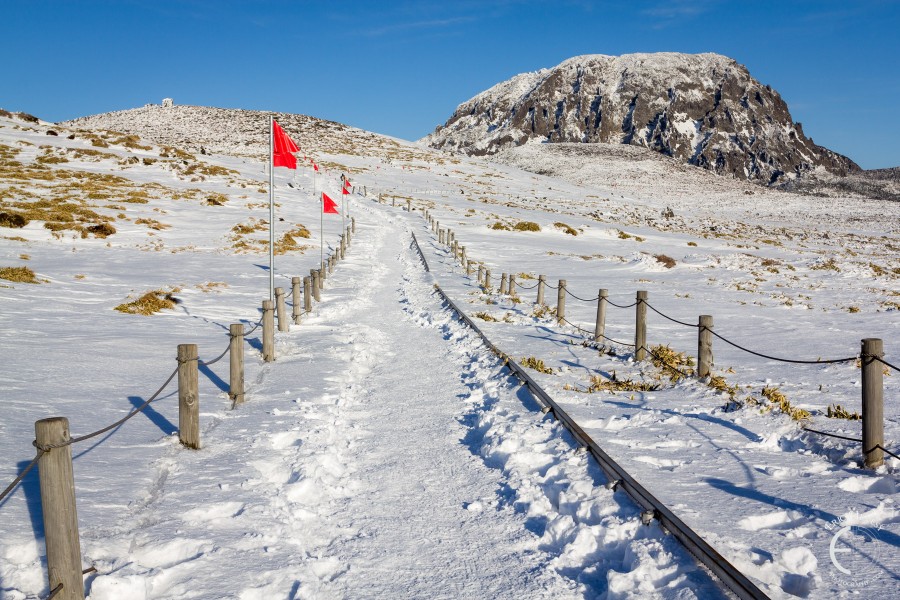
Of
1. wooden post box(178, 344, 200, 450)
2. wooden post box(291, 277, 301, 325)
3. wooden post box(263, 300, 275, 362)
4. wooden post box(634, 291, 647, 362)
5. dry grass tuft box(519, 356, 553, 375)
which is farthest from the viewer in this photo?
wooden post box(291, 277, 301, 325)

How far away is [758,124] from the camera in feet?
576

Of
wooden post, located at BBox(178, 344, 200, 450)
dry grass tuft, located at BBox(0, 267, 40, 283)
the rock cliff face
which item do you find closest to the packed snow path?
wooden post, located at BBox(178, 344, 200, 450)

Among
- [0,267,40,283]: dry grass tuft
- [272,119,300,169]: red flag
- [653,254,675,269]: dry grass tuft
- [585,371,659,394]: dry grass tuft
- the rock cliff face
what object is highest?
the rock cliff face

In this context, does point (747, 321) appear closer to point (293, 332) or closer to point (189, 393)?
point (293, 332)

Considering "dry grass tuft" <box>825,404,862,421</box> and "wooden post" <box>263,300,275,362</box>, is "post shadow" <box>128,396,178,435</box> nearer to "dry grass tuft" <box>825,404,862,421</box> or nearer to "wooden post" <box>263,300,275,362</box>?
"wooden post" <box>263,300,275,362</box>

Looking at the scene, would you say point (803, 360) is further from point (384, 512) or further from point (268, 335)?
point (268, 335)

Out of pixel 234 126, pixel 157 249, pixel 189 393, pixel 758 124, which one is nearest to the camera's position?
pixel 189 393

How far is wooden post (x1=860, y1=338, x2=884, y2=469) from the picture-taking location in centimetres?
539

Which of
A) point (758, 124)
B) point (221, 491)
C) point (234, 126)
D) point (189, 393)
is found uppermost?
point (758, 124)

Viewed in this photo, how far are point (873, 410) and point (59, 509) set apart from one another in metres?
6.22

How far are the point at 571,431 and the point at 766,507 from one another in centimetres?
197

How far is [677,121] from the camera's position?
572 feet

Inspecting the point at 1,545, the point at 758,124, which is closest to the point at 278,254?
the point at 1,545

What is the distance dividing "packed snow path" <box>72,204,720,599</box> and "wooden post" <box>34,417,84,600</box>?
0.29m
